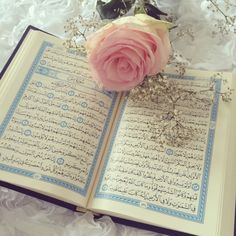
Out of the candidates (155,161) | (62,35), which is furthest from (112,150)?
(62,35)

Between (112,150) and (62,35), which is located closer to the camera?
(112,150)

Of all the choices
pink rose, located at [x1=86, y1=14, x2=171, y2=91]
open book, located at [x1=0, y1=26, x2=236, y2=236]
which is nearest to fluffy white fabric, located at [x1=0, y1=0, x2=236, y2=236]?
open book, located at [x1=0, y1=26, x2=236, y2=236]

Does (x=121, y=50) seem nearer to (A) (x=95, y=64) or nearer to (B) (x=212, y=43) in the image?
(A) (x=95, y=64)

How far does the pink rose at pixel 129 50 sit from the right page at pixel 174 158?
45 mm

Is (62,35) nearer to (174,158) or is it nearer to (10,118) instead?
(10,118)

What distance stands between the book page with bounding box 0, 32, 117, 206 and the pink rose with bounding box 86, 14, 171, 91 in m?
0.05

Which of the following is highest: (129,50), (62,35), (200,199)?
(62,35)

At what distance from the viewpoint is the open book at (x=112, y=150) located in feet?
1.73

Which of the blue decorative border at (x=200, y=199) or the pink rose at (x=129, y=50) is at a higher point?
the pink rose at (x=129, y=50)

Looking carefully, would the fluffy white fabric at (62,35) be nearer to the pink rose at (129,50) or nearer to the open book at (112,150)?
the open book at (112,150)

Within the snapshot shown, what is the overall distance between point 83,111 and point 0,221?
182 mm

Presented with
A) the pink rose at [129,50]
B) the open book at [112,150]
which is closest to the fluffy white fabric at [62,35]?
the open book at [112,150]

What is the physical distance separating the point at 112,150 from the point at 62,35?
26 cm

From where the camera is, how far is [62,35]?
29.5 inches
